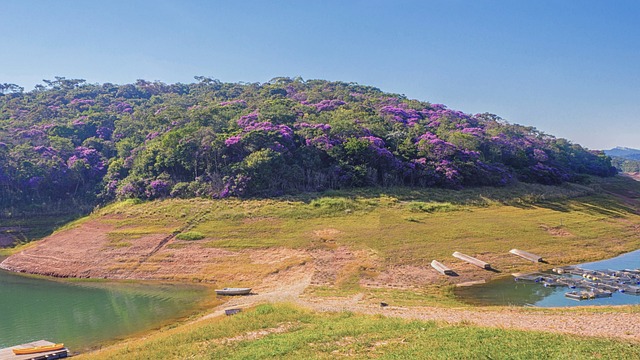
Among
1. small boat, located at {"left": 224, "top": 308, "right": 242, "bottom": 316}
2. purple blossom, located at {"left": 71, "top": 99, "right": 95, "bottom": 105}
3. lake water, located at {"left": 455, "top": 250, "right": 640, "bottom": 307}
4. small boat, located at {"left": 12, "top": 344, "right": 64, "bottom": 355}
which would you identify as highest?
purple blossom, located at {"left": 71, "top": 99, "right": 95, "bottom": 105}

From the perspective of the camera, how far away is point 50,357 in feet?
83.7

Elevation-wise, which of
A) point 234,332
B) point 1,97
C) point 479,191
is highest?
point 1,97

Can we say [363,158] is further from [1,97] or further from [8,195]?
[1,97]

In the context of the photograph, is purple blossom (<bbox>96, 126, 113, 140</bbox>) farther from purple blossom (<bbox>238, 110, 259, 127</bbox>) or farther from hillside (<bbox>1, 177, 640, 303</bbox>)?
purple blossom (<bbox>238, 110, 259, 127</bbox>)

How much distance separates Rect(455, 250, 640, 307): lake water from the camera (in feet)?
106

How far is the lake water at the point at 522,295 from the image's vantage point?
32.4 metres

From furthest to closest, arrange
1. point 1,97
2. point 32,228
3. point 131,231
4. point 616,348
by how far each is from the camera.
A: point 1,97 → point 32,228 → point 131,231 → point 616,348

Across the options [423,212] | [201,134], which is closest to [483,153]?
[423,212]

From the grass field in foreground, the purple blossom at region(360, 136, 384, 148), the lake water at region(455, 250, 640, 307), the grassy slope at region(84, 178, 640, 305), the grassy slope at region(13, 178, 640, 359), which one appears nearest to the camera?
the grass field in foreground

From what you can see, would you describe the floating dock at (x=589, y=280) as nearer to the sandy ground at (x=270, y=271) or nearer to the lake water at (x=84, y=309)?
the sandy ground at (x=270, y=271)

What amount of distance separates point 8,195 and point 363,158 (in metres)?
63.8

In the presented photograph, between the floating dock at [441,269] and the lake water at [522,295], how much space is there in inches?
121

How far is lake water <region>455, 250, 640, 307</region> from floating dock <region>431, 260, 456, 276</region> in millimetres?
3080

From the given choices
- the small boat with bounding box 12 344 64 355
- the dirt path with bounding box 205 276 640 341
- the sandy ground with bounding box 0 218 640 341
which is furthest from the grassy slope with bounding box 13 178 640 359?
the small boat with bounding box 12 344 64 355
